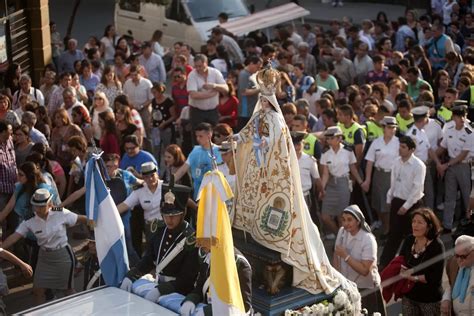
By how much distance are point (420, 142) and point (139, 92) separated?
5023mm

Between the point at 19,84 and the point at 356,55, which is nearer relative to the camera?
the point at 19,84

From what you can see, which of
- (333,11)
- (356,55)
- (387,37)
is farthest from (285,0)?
(356,55)

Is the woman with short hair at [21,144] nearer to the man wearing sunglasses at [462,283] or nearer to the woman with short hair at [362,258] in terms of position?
the woman with short hair at [362,258]

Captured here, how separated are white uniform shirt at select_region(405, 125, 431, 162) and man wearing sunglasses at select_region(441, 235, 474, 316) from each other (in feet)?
13.2

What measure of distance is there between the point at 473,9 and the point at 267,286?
1971 centimetres

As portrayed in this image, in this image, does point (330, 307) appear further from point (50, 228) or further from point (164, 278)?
point (50, 228)

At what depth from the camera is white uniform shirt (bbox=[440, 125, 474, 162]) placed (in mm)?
13203

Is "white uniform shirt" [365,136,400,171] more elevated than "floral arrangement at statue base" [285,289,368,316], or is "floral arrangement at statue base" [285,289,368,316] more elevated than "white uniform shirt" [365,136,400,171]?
"floral arrangement at statue base" [285,289,368,316]

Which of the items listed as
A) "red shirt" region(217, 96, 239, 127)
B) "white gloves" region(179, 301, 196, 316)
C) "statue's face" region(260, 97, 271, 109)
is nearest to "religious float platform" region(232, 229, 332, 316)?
"white gloves" region(179, 301, 196, 316)

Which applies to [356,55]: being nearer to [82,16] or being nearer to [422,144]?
[422,144]

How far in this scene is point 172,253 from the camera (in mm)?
8289

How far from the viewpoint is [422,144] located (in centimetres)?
1308

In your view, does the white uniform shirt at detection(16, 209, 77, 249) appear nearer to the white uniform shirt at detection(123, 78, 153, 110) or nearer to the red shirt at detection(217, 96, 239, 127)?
the red shirt at detection(217, 96, 239, 127)

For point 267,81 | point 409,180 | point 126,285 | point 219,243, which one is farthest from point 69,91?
point 219,243
